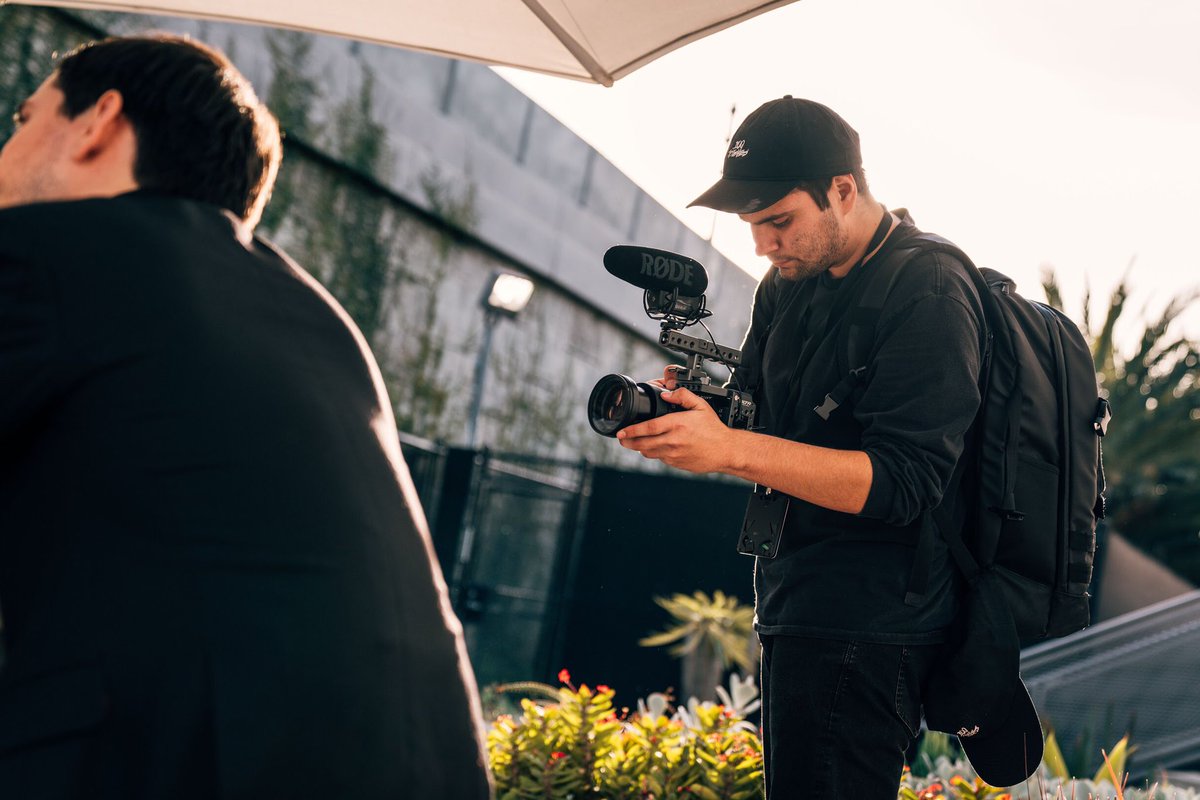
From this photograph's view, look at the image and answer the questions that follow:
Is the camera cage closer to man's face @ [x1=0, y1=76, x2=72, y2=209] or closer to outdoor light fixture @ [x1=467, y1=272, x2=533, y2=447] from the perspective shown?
man's face @ [x1=0, y1=76, x2=72, y2=209]

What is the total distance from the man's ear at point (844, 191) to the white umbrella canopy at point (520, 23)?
42cm

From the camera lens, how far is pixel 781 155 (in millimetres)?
2160

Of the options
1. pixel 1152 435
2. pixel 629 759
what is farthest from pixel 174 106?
pixel 1152 435

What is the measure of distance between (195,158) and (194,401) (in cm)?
35

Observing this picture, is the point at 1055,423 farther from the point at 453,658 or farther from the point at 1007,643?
the point at 453,658

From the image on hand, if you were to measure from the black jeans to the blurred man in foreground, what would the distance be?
0.84 metres

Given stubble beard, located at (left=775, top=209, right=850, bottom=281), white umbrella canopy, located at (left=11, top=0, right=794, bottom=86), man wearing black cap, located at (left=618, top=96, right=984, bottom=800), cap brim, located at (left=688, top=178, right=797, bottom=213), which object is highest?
white umbrella canopy, located at (left=11, top=0, right=794, bottom=86)

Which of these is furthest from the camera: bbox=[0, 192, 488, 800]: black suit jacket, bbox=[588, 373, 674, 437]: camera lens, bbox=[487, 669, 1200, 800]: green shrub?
bbox=[487, 669, 1200, 800]: green shrub

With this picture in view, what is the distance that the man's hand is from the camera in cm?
203

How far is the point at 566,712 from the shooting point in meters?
3.59

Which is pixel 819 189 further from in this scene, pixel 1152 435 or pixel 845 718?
pixel 1152 435

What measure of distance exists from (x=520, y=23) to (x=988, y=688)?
5.53ft

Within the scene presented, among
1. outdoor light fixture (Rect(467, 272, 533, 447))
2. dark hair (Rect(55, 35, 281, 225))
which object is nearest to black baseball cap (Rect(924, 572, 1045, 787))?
dark hair (Rect(55, 35, 281, 225))

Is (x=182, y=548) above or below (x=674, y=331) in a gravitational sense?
below
